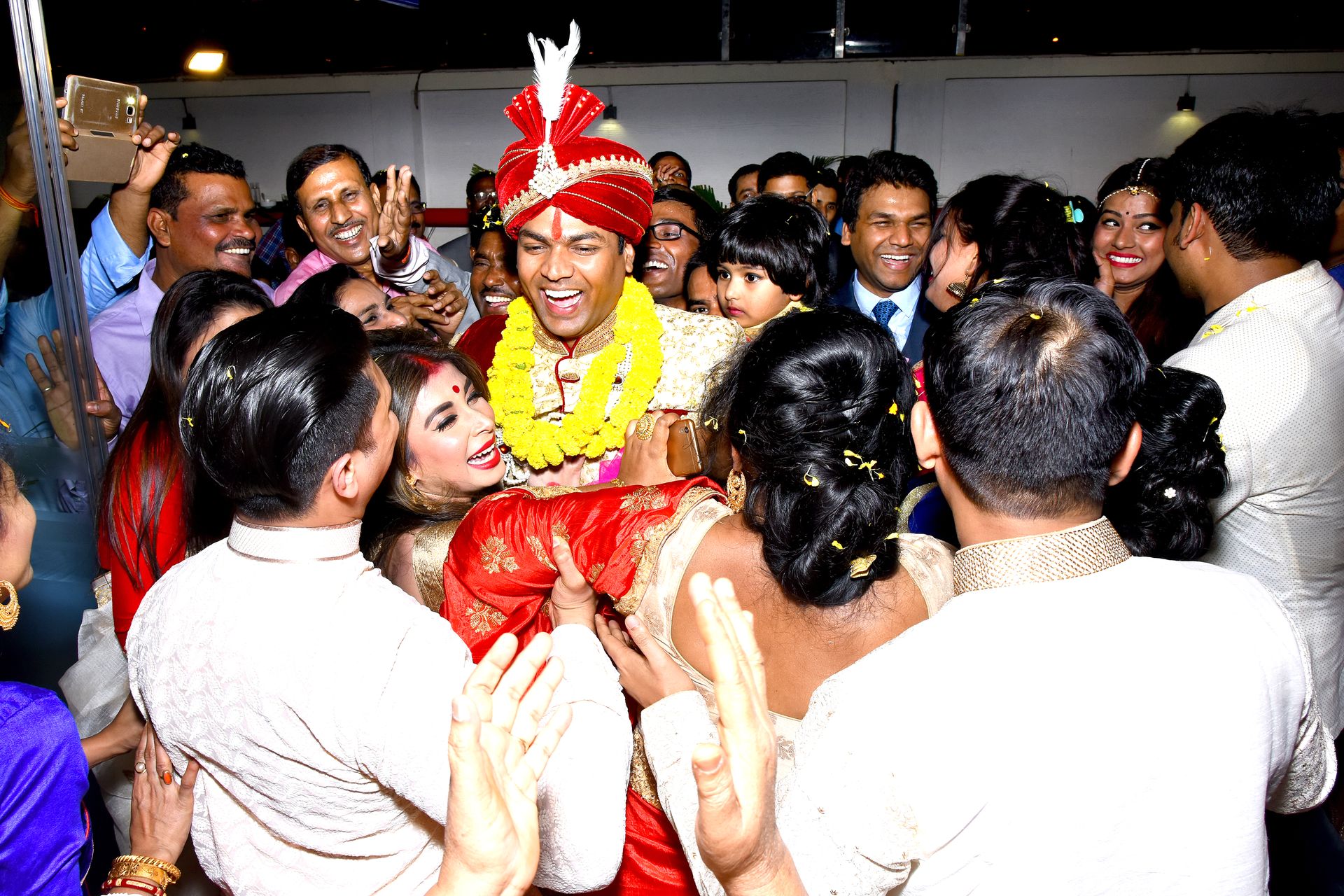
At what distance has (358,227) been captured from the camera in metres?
3.37

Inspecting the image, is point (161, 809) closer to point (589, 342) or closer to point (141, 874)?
point (141, 874)

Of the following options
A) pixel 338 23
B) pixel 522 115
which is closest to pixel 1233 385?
pixel 522 115

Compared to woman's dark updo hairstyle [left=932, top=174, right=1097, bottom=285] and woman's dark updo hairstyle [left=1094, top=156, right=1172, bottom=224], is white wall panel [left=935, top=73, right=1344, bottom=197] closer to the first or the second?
woman's dark updo hairstyle [left=1094, top=156, right=1172, bottom=224]

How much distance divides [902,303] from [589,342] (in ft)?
4.96

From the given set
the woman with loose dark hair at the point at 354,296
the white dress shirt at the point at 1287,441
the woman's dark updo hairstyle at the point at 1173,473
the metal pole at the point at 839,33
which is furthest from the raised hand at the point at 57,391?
the metal pole at the point at 839,33

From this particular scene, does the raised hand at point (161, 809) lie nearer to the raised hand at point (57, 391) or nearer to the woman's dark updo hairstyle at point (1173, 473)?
the raised hand at point (57, 391)

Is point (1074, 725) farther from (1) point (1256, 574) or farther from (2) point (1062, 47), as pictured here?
(2) point (1062, 47)

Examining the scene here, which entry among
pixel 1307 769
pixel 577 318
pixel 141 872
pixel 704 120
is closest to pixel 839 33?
pixel 704 120

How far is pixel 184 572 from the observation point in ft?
4.30

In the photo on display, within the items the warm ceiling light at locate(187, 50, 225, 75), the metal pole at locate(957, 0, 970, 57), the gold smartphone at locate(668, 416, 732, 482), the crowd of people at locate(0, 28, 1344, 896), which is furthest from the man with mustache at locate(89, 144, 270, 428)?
the warm ceiling light at locate(187, 50, 225, 75)

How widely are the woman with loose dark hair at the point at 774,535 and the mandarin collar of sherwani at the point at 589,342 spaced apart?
3.00ft

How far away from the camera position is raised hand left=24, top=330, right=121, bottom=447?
2018 millimetres

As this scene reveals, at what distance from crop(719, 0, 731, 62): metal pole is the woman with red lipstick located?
8457mm

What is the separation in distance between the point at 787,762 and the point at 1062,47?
431 inches
